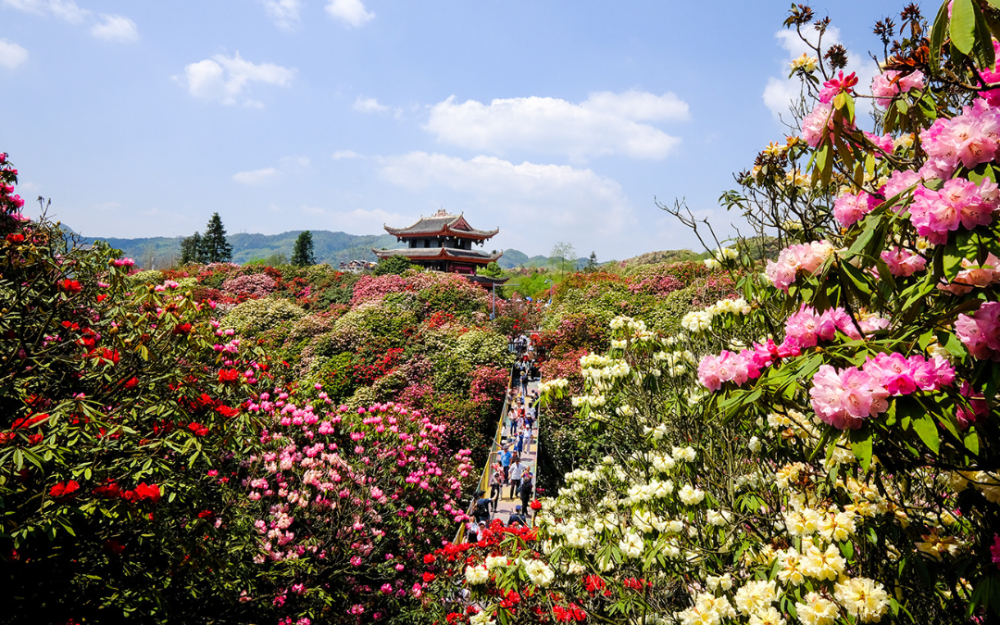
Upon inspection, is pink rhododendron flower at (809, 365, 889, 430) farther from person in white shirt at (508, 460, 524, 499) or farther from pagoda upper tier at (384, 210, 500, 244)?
pagoda upper tier at (384, 210, 500, 244)

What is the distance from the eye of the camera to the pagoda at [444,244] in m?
35.8

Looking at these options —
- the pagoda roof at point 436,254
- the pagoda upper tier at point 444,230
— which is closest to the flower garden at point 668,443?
the pagoda roof at point 436,254

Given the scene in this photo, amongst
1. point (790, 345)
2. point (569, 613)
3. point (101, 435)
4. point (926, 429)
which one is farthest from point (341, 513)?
point (926, 429)

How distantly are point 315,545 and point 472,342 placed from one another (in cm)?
1139

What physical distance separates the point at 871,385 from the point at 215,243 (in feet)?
203

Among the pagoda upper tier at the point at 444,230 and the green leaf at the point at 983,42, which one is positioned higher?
the pagoda upper tier at the point at 444,230

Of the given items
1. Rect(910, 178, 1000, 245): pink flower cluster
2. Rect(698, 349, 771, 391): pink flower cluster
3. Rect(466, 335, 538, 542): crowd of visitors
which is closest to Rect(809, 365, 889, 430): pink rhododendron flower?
Rect(910, 178, 1000, 245): pink flower cluster

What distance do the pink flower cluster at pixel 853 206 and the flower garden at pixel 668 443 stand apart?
0.04ft

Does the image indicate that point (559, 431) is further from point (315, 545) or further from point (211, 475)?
point (211, 475)

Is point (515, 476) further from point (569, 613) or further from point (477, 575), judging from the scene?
point (477, 575)

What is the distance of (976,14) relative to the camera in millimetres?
1152

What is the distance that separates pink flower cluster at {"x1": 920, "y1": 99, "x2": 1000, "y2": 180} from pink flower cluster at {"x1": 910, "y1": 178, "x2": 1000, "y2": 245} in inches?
4.6

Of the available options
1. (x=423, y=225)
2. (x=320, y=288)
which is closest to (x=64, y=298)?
(x=320, y=288)

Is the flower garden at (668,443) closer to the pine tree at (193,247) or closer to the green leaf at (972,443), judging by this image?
the green leaf at (972,443)
